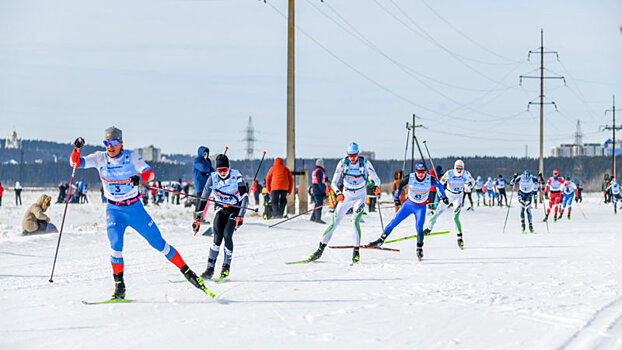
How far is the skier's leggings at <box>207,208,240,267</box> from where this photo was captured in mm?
9672

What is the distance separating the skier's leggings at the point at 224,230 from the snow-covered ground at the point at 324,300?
429 mm

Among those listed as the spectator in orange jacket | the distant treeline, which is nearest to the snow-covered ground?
the spectator in orange jacket

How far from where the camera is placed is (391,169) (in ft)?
495

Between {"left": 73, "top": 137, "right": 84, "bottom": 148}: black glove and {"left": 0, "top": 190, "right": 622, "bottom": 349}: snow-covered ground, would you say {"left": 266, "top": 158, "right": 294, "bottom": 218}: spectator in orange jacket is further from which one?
{"left": 73, "top": 137, "right": 84, "bottom": 148}: black glove

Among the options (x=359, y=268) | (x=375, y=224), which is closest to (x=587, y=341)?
(x=359, y=268)

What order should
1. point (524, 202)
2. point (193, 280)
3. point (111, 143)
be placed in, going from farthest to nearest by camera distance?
point (524, 202) < point (193, 280) < point (111, 143)

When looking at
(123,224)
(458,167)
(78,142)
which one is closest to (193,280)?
(123,224)

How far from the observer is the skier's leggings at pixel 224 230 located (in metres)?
9.67

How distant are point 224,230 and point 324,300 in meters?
2.36

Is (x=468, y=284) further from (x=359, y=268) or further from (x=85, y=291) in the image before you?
(x=85, y=291)

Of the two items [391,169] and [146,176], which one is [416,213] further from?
[391,169]

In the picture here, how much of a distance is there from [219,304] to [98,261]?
4967 mm

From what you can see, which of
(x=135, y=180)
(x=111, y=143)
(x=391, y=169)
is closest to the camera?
(x=135, y=180)

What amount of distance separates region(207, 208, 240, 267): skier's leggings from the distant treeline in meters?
81.2
